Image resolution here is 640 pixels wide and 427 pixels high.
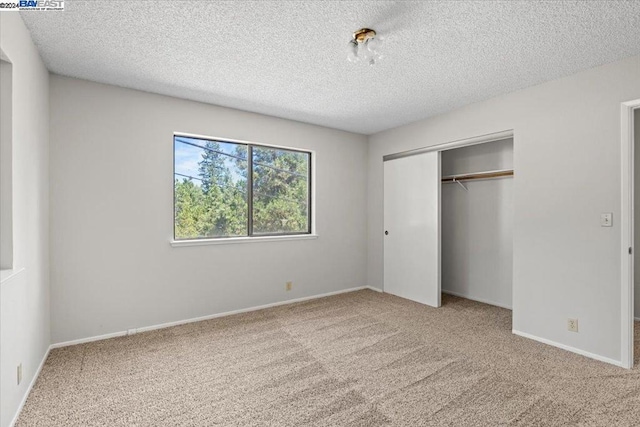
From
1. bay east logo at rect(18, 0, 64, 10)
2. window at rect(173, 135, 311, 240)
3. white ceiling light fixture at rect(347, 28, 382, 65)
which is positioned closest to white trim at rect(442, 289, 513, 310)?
window at rect(173, 135, 311, 240)

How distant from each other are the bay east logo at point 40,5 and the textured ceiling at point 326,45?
41mm

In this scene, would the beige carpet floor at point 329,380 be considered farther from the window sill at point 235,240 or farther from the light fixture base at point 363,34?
the light fixture base at point 363,34

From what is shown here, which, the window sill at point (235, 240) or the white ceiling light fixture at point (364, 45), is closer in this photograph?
the white ceiling light fixture at point (364, 45)

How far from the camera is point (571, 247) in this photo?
277 cm

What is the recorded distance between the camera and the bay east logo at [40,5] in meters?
1.88

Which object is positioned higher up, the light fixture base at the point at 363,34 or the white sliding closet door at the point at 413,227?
the light fixture base at the point at 363,34

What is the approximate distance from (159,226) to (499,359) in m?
3.28

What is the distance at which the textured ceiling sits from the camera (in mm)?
1919

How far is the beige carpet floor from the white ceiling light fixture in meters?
2.23

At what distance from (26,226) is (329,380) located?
2259 millimetres

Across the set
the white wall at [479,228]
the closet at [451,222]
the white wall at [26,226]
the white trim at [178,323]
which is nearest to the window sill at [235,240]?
the white trim at [178,323]

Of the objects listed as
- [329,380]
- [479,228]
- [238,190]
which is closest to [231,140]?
[238,190]

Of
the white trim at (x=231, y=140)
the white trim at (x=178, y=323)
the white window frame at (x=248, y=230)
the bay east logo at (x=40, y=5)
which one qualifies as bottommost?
the white trim at (x=178, y=323)

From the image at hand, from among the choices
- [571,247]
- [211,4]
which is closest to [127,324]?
[211,4]
